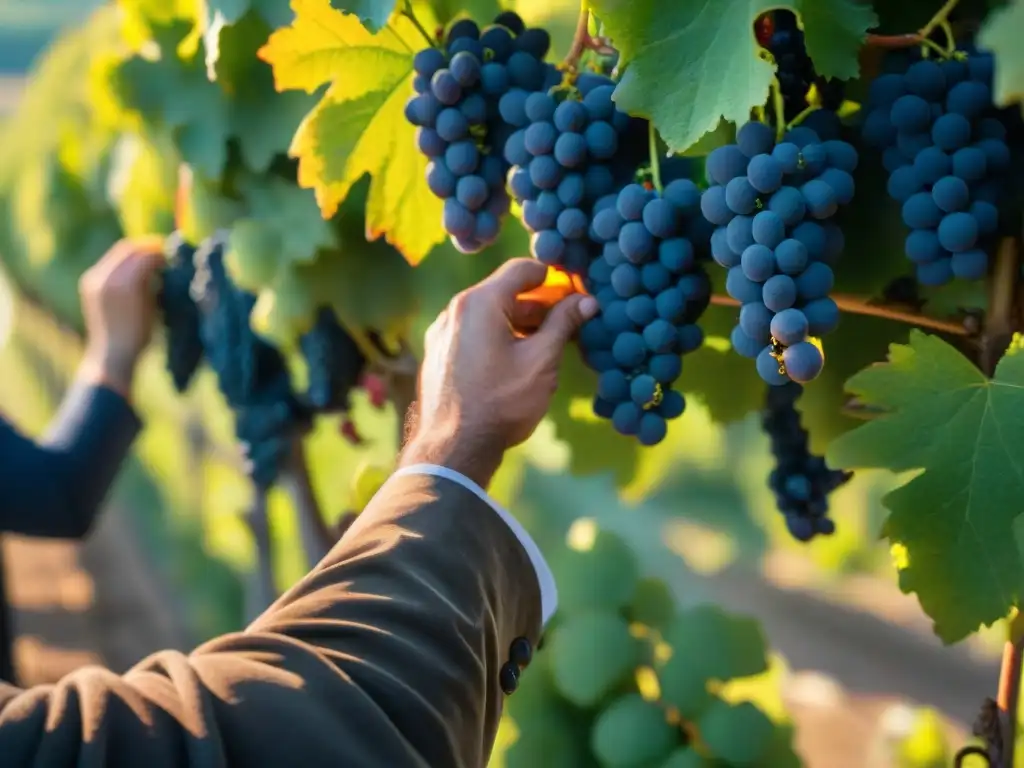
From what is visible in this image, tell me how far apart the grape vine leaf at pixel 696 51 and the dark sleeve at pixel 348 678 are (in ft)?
0.98

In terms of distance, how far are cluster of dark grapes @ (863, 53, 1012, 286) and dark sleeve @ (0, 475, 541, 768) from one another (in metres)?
0.36

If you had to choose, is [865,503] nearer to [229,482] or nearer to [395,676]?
[229,482]

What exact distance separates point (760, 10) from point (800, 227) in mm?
127

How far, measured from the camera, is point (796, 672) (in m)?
4.11

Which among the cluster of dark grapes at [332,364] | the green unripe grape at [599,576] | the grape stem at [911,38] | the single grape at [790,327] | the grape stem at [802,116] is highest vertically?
the grape stem at [911,38]

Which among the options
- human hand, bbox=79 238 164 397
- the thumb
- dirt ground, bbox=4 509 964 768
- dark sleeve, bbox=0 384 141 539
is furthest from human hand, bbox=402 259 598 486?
dirt ground, bbox=4 509 964 768

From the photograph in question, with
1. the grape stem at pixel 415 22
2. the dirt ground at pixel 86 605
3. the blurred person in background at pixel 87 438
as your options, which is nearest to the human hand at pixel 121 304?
the blurred person in background at pixel 87 438

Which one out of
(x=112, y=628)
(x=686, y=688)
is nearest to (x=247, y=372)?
(x=686, y=688)

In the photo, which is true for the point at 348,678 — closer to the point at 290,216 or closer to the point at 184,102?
the point at 290,216

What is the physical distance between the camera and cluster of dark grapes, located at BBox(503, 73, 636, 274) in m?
0.72

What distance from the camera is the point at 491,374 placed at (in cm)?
78

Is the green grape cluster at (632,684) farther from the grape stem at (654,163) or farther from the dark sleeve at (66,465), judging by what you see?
the dark sleeve at (66,465)

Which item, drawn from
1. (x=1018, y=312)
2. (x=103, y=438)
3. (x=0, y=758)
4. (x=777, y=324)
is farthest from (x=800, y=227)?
(x=103, y=438)

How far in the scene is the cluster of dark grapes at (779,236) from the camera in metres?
0.60
